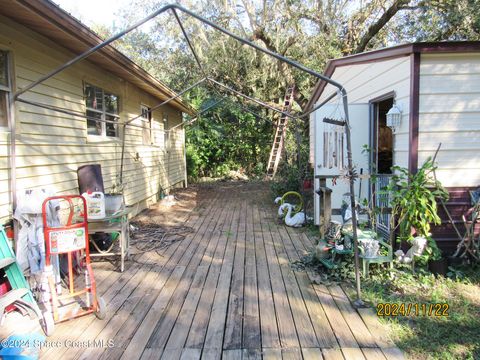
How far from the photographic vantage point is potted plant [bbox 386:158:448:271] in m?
3.54

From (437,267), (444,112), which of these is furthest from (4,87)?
(437,267)

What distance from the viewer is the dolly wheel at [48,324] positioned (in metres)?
2.51

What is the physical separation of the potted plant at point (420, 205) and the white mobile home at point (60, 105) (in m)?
3.72

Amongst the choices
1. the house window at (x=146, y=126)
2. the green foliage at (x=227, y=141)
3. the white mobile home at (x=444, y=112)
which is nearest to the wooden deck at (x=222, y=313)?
the white mobile home at (x=444, y=112)

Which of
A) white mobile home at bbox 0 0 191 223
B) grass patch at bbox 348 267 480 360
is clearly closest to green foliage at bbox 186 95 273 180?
white mobile home at bbox 0 0 191 223

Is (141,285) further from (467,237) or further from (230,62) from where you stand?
(230,62)

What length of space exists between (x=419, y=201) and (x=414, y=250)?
1.75 ft

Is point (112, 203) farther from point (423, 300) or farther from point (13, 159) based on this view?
point (423, 300)

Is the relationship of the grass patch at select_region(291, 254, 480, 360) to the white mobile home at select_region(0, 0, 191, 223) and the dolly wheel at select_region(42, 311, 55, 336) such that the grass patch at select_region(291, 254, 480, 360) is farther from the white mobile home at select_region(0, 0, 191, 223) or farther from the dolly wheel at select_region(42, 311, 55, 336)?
the white mobile home at select_region(0, 0, 191, 223)

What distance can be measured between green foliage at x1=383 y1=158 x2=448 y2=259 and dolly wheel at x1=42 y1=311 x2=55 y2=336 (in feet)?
11.3

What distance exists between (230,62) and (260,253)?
10674 mm

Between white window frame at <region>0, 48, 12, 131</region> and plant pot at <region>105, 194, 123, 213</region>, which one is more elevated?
white window frame at <region>0, 48, 12, 131</region>

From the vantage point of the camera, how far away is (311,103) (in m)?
9.12

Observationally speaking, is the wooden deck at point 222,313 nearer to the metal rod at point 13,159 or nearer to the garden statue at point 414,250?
the garden statue at point 414,250
